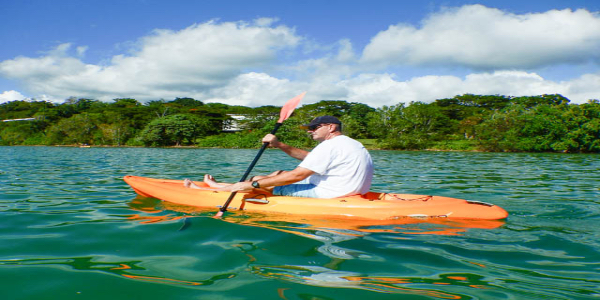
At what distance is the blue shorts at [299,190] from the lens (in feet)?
15.2

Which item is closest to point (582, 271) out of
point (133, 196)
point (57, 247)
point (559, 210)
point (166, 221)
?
point (559, 210)

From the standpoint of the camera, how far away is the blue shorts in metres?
4.63

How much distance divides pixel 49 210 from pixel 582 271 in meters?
5.63

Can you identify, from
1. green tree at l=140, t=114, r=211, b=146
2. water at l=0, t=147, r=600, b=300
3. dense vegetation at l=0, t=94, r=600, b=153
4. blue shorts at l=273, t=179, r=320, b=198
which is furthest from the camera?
green tree at l=140, t=114, r=211, b=146

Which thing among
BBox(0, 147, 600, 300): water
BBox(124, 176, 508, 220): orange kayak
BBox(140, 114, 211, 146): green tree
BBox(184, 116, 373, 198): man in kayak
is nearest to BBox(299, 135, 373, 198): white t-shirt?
BBox(184, 116, 373, 198): man in kayak

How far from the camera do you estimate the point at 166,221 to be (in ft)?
13.1

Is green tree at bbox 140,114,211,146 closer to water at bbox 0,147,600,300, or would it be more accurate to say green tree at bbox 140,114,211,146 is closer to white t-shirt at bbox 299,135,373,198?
water at bbox 0,147,600,300

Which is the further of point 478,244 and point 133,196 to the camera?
point 133,196

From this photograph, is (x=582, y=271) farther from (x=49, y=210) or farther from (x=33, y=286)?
(x=49, y=210)

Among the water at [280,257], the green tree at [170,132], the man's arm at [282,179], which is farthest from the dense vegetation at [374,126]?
the man's arm at [282,179]

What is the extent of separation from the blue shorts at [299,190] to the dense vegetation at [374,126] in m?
34.3

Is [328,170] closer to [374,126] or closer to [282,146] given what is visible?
[282,146]

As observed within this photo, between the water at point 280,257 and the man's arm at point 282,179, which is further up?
the man's arm at point 282,179

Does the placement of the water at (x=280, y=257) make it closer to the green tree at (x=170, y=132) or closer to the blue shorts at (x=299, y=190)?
the blue shorts at (x=299, y=190)
